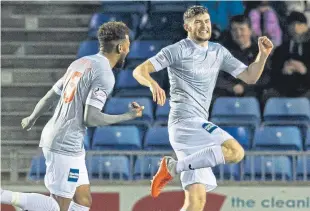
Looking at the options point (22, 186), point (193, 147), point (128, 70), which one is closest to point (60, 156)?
point (193, 147)

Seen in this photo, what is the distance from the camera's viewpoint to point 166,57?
914 cm

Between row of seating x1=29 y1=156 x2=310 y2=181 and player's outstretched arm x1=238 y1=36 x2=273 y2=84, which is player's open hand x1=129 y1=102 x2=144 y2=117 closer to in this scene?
player's outstretched arm x1=238 y1=36 x2=273 y2=84

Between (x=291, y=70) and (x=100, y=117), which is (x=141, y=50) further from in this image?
(x=100, y=117)

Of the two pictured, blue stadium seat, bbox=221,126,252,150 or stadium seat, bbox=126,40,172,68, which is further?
stadium seat, bbox=126,40,172,68

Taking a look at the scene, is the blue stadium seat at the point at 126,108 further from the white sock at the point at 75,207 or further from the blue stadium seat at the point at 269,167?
the white sock at the point at 75,207

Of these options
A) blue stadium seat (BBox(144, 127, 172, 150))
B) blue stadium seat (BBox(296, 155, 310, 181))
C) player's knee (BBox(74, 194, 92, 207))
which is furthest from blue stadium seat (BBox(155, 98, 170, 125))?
player's knee (BBox(74, 194, 92, 207))

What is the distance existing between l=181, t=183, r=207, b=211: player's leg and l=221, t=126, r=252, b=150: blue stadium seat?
2741mm

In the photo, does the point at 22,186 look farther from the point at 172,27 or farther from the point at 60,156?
the point at 172,27

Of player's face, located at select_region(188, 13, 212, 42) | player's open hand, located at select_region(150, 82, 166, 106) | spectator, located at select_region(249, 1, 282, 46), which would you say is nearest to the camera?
player's open hand, located at select_region(150, 82, 166, 106)

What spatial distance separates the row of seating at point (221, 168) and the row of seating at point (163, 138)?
0.52 m

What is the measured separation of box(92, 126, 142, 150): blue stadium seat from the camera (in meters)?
12.1

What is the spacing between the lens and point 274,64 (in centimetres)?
1271

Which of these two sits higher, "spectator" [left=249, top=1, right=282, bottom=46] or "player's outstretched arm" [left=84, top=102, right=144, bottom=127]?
"spectator" [left=249, top=1, right=282, bottom=46]

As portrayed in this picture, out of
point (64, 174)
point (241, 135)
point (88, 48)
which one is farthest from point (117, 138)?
point (64, 174)
